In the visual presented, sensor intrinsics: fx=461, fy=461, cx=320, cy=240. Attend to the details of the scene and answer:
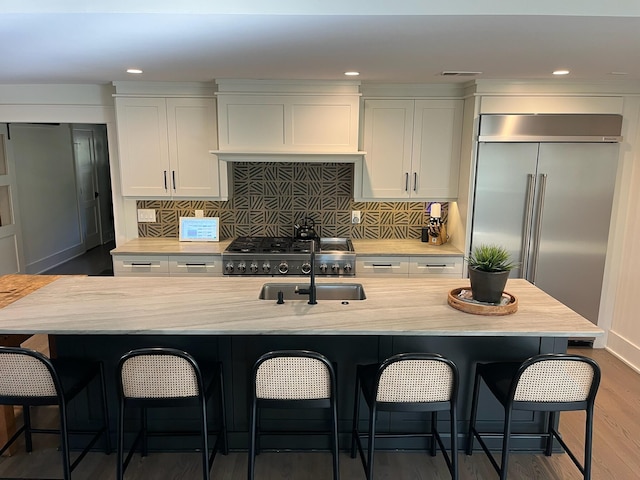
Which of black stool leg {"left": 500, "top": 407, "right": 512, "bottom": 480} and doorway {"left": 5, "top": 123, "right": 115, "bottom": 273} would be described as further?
doorway {"left": 5, "top": 123, "right": 115, "bottom": 273}

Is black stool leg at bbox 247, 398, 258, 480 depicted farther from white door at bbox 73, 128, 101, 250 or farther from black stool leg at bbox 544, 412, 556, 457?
white door at bbox 73, 128, 101, 250

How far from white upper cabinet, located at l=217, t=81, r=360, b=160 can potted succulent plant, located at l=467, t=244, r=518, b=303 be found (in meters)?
1.88

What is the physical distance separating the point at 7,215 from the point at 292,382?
16.3 feet

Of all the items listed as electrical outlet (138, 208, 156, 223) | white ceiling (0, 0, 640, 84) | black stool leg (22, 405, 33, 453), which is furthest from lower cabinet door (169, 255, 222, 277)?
black stool leg (22, 405, 33, 453)

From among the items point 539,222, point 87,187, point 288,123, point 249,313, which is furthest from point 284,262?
point 87,187

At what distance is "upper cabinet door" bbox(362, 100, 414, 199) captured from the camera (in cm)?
414

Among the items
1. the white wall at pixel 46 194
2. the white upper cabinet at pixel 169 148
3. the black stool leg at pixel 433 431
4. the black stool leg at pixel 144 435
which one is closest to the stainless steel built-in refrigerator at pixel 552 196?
the black stool leg at pixel 433 431

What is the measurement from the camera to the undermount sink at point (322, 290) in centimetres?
296

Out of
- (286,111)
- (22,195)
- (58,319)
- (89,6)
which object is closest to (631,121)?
(286,111)

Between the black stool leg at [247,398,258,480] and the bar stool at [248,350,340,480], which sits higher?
the bar stool at [248,350,340,480]

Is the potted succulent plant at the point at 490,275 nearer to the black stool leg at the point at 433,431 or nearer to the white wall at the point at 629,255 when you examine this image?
the black stool leg at the point at 433,431

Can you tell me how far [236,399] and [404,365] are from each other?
110 cm

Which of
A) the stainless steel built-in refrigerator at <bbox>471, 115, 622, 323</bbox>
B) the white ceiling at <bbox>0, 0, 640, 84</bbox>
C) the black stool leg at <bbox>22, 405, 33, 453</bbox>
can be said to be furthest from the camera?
the stainless steel built-in refrigerator at <bbox>471, 115, 622, 323</bbox>

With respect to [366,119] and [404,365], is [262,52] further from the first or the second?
[404,365]
